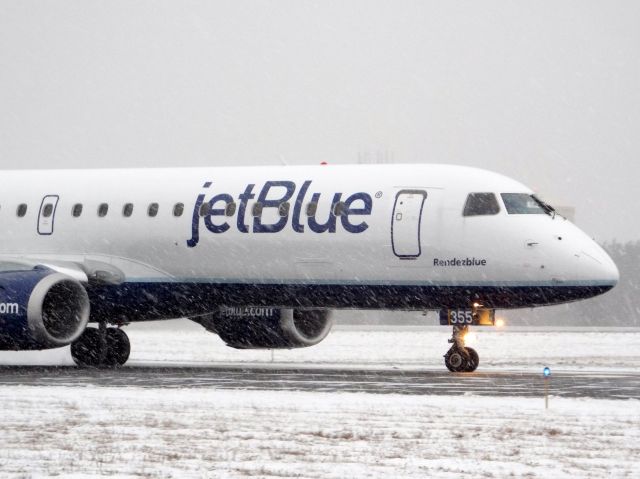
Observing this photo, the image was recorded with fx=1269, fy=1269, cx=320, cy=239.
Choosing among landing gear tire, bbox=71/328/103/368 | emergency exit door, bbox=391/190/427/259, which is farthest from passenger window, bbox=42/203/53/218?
emergency exit door, bbox=391/190/427/259

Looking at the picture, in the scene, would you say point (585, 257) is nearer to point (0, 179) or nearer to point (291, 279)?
point (291, 279)

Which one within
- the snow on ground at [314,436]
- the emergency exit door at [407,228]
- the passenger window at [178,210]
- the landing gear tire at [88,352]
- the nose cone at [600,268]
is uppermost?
the passenger window at [178,210]

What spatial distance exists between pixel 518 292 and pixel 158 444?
12.1 meters

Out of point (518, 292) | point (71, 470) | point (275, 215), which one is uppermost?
point (275, 215)

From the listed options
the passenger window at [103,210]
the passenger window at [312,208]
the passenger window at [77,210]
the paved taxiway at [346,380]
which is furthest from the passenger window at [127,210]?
the passenger window at [312,208]

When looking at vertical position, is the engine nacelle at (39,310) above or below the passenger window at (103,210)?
below

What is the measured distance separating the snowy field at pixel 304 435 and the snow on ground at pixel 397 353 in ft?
38.8

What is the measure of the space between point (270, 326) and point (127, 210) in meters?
4.03

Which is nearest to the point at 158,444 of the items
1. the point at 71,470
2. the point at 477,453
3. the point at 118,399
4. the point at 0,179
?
the point at 71,470

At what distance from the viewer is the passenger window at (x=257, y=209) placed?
85.6 ft

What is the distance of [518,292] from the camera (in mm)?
23766

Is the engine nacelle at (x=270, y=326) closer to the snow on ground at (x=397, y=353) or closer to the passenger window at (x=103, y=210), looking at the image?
the passenger window at (x=103, y=210)

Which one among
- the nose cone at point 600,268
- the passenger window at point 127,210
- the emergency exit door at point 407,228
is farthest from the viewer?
the passenger window at point 127,210

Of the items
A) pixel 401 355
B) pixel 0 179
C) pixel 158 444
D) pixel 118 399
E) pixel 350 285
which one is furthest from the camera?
pixel 401 355
